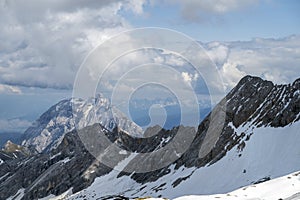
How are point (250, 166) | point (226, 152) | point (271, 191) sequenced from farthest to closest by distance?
1. point (226, 152)
2. point (250, 166)
3. point (271, 191)

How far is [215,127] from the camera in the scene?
114375 mm

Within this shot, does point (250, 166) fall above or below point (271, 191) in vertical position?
below

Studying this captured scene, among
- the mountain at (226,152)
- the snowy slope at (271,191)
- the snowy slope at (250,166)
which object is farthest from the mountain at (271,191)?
the snowy slope at (250,166)

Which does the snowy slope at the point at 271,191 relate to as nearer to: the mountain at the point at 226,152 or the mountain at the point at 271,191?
A: the mountain at the point at 271,191

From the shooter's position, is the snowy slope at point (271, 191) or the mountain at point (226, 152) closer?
the snowy slope at point (271, 191)

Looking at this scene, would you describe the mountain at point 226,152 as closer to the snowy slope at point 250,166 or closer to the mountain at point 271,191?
the snowy slope at point 250,166

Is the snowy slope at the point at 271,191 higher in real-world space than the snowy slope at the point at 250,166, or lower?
higher

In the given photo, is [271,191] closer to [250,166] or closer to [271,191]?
[271,191]

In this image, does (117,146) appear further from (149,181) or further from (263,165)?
(263,165)

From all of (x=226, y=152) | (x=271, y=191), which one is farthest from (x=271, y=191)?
(x=226, y=152)

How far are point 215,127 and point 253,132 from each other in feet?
81.9

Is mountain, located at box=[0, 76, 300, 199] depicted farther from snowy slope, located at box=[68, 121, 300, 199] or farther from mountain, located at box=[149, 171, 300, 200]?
mountain, located at box=[149, 171, 300, 200]

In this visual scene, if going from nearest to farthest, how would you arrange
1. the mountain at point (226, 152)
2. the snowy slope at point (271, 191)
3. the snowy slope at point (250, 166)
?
the snowy slope at point (271, 191) < the snowy slope at point (250, 166) < the mountain at point (226, 152)

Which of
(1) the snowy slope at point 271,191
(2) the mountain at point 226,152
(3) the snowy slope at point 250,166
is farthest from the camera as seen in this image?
(2) the mountain at point 226,152
